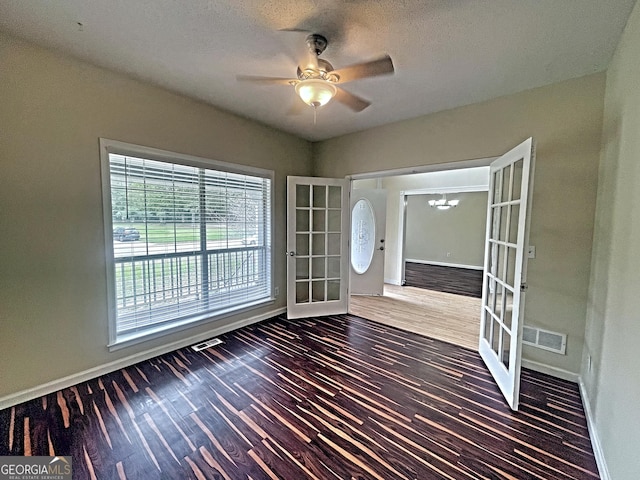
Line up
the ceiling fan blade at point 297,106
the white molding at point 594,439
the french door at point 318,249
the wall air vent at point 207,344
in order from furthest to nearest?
the french door at point 318,249, the wall air vent at point 207,344, the ceiling fan blade at point 297,106, the white molding at point 594,439

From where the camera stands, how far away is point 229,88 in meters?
2.52

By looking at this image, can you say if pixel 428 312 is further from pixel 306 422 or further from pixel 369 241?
pixel 306 422

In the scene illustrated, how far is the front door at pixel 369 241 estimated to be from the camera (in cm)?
508

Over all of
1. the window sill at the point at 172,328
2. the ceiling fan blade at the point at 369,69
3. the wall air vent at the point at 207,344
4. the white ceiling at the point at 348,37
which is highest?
the white ceiling at the point at 348,37

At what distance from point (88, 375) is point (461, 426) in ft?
9.71

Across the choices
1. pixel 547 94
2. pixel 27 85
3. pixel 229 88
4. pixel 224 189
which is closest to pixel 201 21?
pixel 229 88

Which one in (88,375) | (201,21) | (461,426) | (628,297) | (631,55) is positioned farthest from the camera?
(88,375)

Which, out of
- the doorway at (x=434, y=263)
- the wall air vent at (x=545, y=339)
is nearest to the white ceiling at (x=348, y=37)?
the doorway at (x=434, y=263)

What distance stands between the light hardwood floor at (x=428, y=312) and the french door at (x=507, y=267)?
626 millimetres

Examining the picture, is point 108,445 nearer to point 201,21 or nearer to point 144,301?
point 144,301

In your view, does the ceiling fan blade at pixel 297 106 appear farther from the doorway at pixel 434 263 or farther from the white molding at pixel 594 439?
the white molding at pixel 594 439

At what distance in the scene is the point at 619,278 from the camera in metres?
1.53

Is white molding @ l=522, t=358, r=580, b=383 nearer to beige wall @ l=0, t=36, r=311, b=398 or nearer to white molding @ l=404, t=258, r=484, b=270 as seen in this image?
beige wall @ l=0, t=36, r=311, b=398

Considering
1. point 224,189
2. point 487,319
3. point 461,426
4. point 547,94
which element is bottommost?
point 461,426
